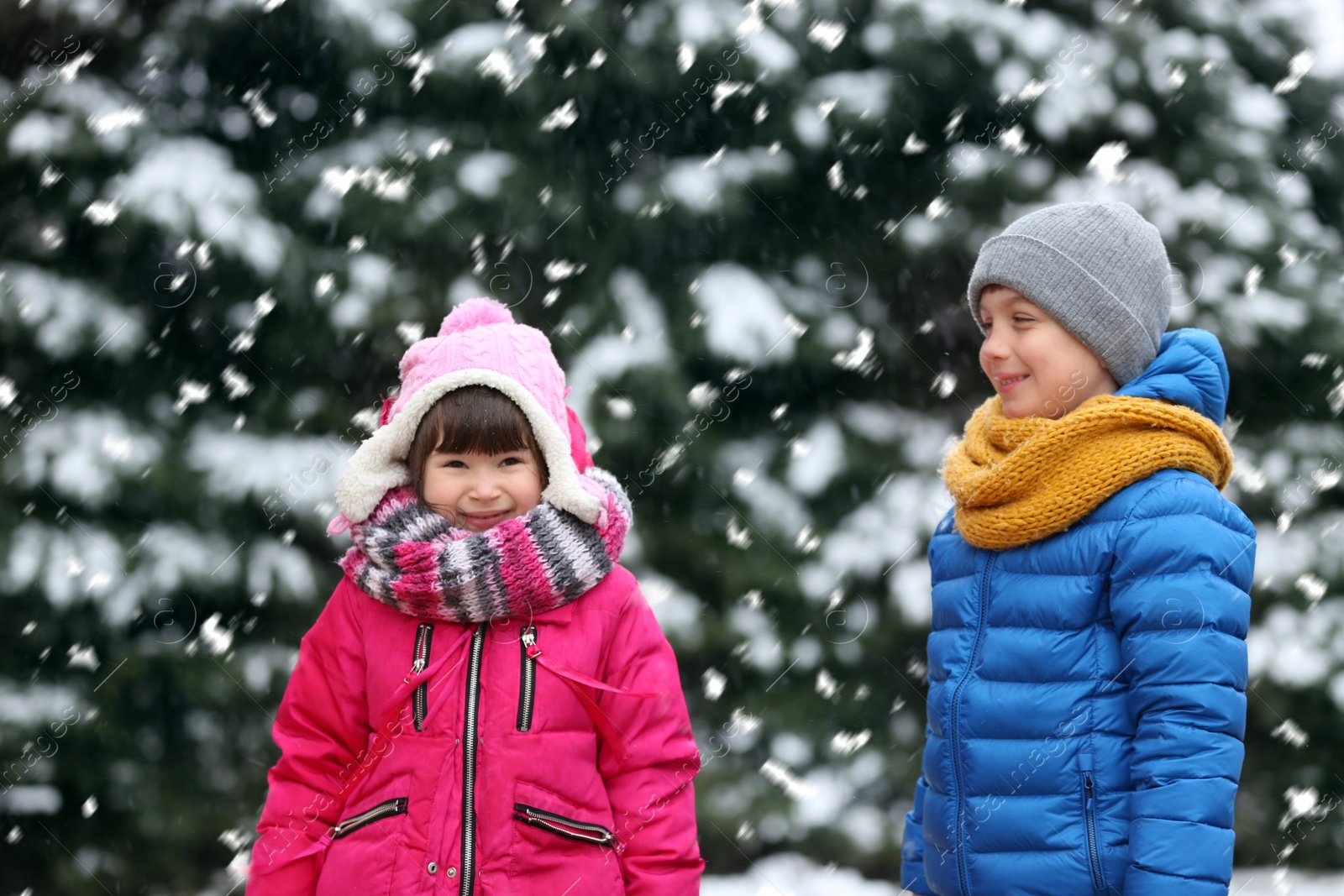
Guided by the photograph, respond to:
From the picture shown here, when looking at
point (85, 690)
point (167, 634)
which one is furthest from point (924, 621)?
point (85, 690)

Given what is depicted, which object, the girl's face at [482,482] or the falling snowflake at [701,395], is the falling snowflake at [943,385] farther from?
the girl's face at [482,482]

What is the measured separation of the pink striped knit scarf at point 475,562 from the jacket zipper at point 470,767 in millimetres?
80

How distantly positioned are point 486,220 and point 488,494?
1.94m

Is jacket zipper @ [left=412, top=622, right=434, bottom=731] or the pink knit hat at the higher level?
the pink knit hat

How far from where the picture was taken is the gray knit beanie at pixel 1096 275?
205cm

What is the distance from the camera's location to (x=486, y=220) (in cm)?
381

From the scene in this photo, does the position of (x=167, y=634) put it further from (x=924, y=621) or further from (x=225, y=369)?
(x=924, y=621)

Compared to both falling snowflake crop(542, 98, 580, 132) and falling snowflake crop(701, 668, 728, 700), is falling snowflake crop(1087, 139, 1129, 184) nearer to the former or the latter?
falling snowflake crop(542, 98, 580, 132)

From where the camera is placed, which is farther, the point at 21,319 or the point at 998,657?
the point at 21,319

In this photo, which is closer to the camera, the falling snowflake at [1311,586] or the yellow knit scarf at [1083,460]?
the yellow knit scarf at [1083,460]

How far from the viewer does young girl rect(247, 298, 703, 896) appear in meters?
1.93

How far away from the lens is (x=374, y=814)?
196 cm

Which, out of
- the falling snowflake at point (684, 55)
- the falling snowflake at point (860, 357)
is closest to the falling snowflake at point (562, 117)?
the falling snowflake at point (684, 55)

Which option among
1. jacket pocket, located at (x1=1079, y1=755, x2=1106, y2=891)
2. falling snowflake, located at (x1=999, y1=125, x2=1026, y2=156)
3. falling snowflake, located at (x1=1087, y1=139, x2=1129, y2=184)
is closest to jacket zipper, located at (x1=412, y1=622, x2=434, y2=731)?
jacket pocket, located at (x1=1079, y1=755, x2=1106, y2=891)
